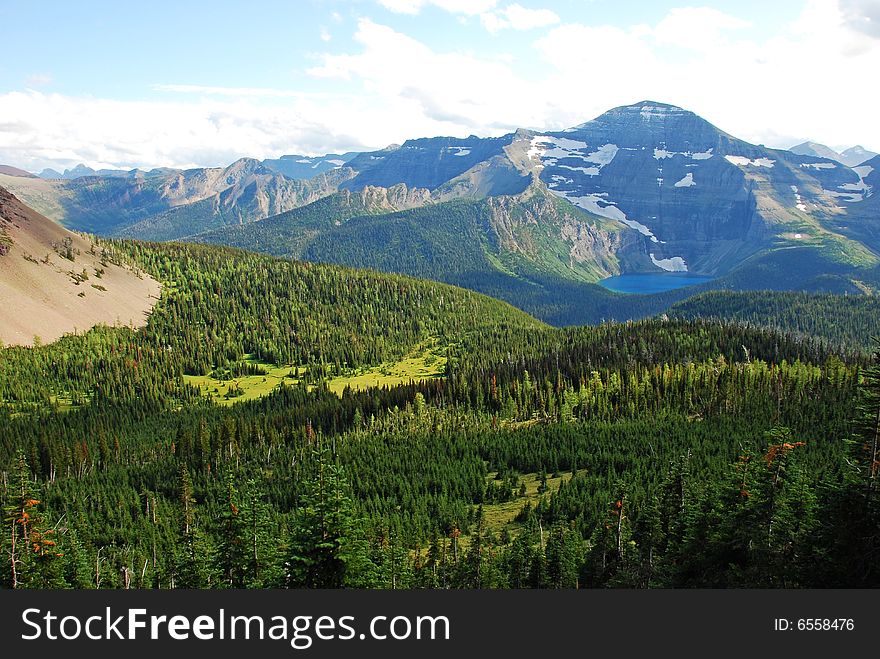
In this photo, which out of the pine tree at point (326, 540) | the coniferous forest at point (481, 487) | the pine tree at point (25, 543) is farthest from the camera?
the pine tree at point (25, 543)

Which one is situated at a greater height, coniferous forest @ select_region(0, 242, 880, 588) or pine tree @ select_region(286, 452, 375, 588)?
pine tree @ select_region(286, 452, 375, 588)

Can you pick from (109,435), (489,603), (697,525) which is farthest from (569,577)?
(109,435)

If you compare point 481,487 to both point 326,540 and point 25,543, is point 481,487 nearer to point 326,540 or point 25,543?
point 25,543

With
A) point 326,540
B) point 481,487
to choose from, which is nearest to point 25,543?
point 326,540

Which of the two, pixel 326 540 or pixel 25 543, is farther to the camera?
pixel 25 543

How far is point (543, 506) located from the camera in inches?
4368

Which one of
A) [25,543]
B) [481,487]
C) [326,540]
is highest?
[326,540]

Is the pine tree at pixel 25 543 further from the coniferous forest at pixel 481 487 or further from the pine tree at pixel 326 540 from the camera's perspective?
the pine tree at pixel 326 540

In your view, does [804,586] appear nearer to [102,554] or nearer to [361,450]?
[102,554]

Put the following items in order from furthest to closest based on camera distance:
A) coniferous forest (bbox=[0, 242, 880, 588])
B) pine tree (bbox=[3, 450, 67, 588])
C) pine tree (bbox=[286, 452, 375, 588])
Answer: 1. pine tree (bbox=[3, 450, 67, 588])
2. coniferous forest (bbox=[0, 242, 880, 588])
3. pine tree (bbox=[286, 452, 375, 588])

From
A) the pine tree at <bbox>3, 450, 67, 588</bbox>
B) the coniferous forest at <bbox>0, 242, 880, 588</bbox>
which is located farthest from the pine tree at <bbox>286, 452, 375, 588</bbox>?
the pine tree at <bbox>3, 450, 67, 588</bbox>

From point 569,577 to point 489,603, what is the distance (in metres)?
47.4

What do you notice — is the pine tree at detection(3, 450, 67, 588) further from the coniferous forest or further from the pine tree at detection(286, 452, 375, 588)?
the pine tree at detection(286, 452, 375, 588)

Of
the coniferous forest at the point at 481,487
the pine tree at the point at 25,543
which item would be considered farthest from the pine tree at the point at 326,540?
the pine tree at the point at 25,543
